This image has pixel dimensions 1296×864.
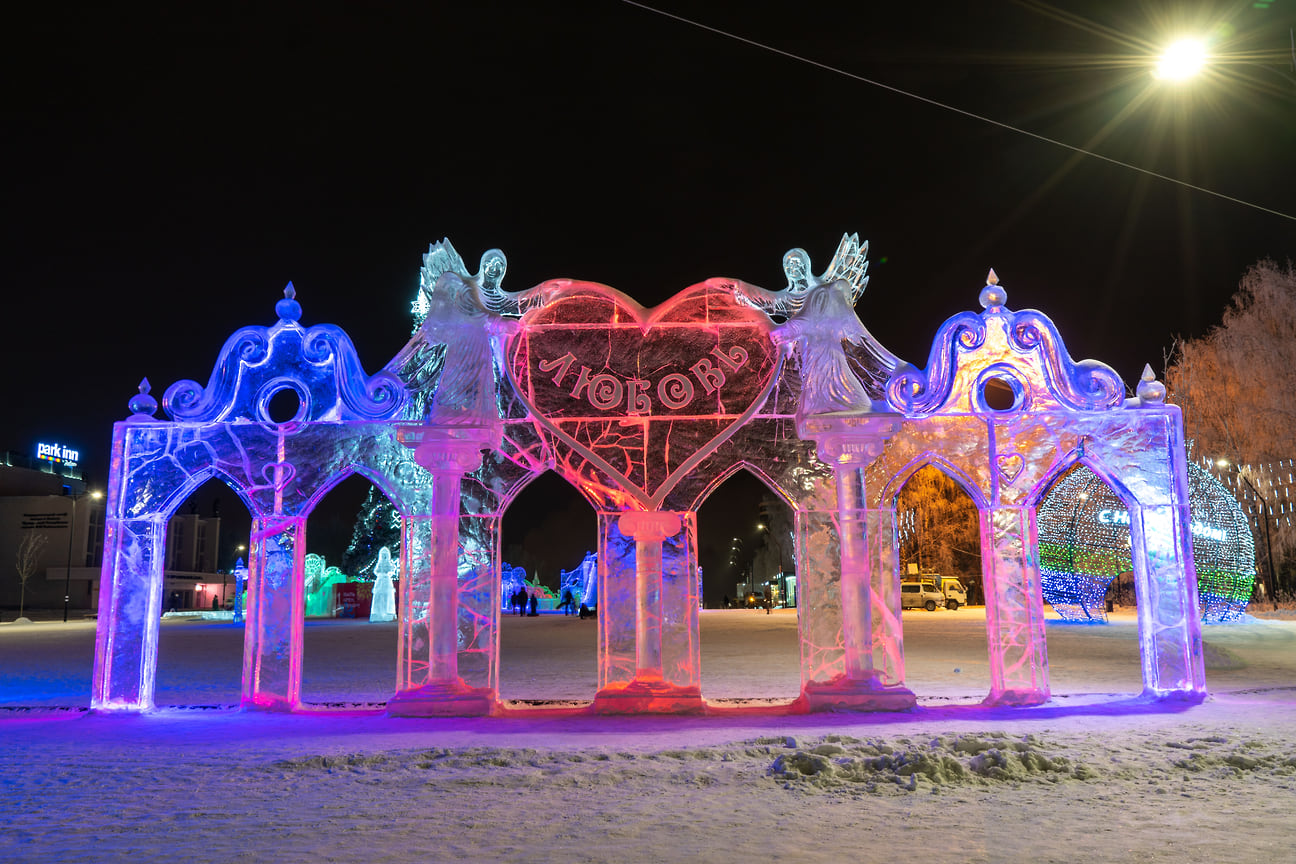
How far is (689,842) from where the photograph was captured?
491 centimetres

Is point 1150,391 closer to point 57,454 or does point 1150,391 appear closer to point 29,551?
point 29,551

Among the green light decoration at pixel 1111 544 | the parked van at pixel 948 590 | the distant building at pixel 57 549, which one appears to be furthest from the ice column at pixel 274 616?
the distant building at pixel 57 549

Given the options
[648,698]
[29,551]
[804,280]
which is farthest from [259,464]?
[29,551]

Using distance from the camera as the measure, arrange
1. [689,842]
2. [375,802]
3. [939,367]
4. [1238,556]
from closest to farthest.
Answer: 1. [689,842]
2. [375,802]
3. [939,367]
4. [1238,556]

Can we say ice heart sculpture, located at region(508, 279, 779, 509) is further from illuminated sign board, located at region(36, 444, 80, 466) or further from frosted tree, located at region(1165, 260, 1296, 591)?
illuminated sign board, located at region(36, 444, 80, 466)

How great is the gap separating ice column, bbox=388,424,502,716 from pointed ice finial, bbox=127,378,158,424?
3112mm

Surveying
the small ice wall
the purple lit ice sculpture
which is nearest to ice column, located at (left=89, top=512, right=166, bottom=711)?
the small ice wall

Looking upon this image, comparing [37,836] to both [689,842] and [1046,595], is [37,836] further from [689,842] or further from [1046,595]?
[1046,595]

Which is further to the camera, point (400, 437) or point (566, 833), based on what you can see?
point (400, 437)

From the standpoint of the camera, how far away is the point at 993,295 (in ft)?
34.7

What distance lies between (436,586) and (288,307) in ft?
11.8

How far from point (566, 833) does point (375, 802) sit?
4.75 feet

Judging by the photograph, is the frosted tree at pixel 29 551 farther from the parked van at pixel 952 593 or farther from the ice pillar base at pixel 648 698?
the ice pillar base at pixel 648 698

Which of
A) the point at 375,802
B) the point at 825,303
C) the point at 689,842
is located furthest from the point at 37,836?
the point at 825,303
